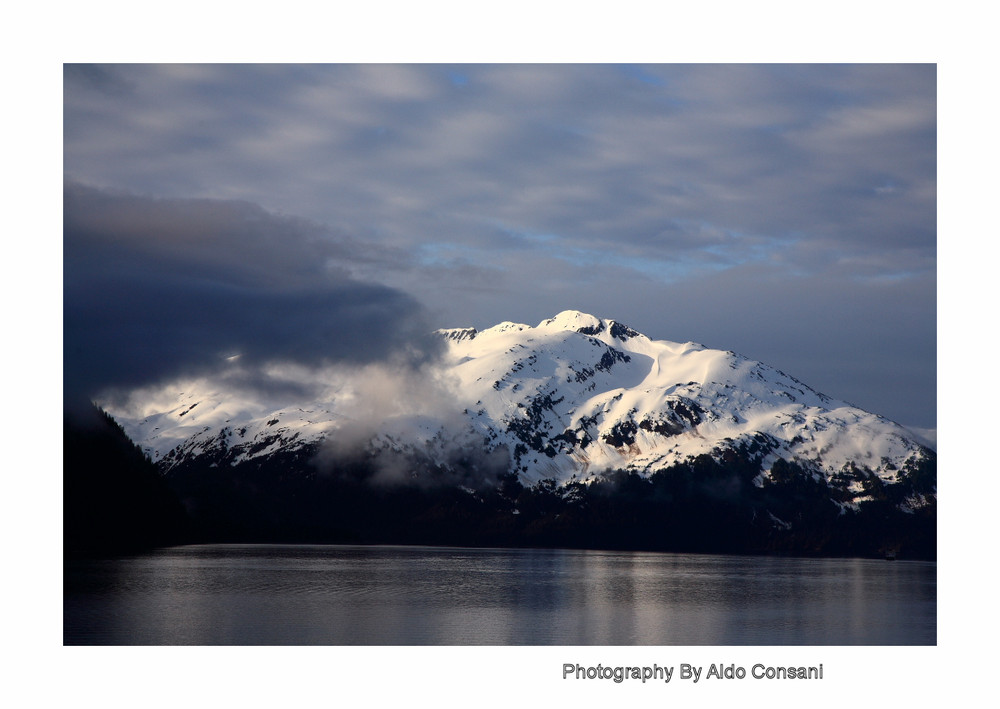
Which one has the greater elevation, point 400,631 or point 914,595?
point 400,631

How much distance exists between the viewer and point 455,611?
8862 cm

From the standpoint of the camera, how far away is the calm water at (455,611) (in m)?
69.6

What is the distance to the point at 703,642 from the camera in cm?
7050

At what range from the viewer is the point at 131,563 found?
148 m

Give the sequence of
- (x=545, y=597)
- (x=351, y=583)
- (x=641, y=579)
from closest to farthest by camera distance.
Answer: (x=545, y=597) → (x=351, y=583) → (x=641, y=579)

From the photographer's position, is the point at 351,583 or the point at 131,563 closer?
the point at 351,583

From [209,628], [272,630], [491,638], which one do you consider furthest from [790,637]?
[209,628]

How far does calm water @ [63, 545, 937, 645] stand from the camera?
6962 cm

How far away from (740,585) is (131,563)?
95818 millimetres
